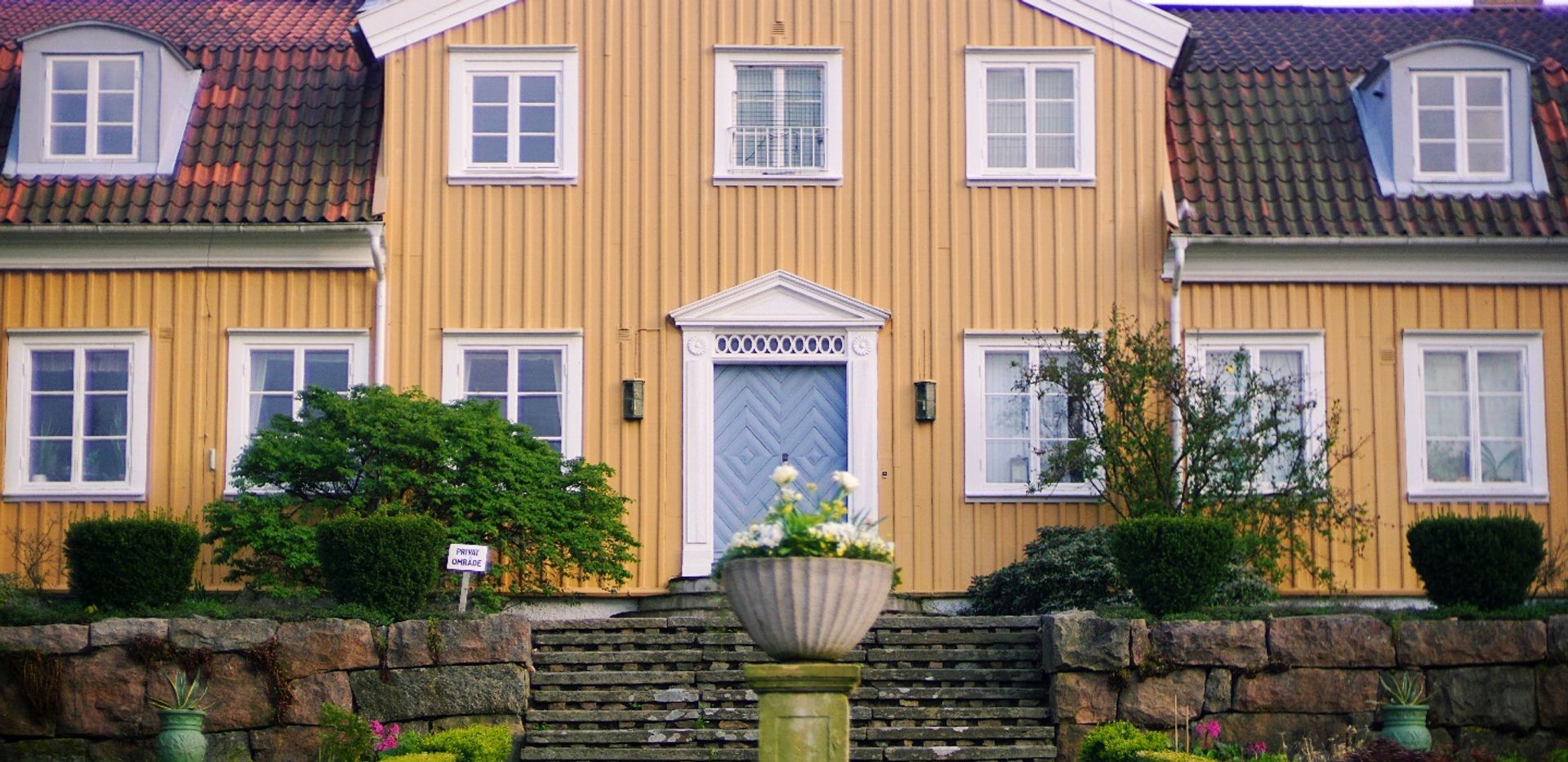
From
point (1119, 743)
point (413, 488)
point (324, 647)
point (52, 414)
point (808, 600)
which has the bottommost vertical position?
point (1119, 743)

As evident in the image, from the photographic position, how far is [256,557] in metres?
17.6

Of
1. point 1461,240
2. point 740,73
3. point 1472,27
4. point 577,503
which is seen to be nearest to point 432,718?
point 577,503

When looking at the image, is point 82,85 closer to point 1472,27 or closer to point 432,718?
point 432,718

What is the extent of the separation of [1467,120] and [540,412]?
9.16 m

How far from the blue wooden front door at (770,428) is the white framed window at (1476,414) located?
5.30 metres

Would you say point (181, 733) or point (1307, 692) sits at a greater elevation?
point (1307, 692)

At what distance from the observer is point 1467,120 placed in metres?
19.6

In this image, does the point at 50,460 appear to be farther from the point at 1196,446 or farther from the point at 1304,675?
the point at 1304,675

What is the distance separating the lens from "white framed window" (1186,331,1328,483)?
19.0 meters

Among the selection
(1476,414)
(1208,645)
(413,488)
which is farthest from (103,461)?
(1476,414)

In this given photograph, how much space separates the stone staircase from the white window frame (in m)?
4.12

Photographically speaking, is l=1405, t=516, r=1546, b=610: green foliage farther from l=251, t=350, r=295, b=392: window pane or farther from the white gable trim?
l=251, t=350, r=295, b=392: window pane

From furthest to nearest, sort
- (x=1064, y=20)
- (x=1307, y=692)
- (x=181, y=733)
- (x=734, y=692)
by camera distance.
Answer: (x=1064, y=20), (x=734, y=692), (x=1307, y=692), (x=181, y=733)

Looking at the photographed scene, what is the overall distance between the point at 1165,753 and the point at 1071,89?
7.99 metres
